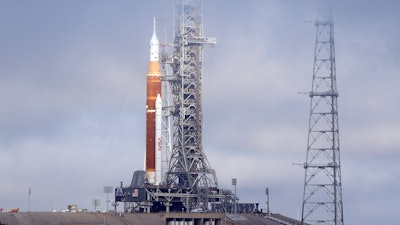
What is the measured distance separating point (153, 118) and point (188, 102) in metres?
7.90

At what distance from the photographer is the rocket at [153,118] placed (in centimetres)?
18750

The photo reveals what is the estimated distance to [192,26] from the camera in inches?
7633

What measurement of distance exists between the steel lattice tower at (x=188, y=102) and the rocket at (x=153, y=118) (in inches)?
138

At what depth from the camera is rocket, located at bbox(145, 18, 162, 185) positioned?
18750cm

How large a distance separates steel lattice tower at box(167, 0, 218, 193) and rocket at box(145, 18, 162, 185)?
3.50 m

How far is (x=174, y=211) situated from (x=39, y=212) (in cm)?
2911

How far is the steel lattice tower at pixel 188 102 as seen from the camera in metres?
190

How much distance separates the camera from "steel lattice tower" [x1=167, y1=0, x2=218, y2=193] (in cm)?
19012

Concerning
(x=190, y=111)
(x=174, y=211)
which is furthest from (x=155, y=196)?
(x=190, y=111)

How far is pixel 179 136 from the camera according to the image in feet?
627

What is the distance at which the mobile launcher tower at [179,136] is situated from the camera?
188 m

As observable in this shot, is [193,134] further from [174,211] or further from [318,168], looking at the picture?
[318,168]

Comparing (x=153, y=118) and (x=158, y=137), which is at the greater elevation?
(x=153, y=118)

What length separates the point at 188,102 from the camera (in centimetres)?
19225
